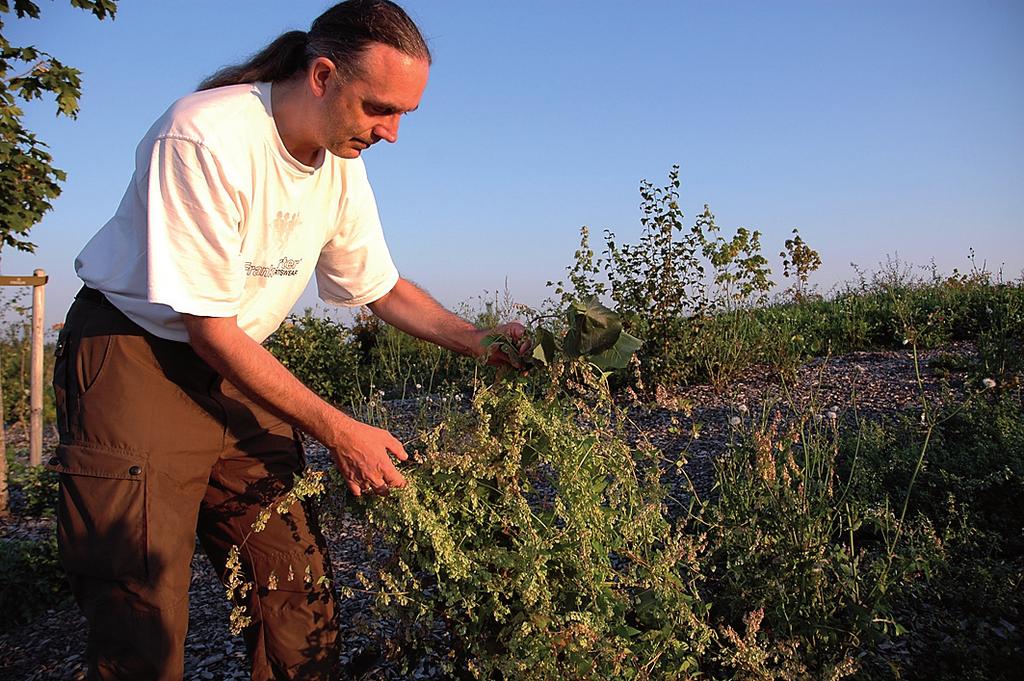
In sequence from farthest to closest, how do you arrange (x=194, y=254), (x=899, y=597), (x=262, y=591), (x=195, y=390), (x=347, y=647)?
(x=347, y=647) < (x=899, y=597) < (x=262, y=591) < (x=195, y=390) < (x=194, y=254)

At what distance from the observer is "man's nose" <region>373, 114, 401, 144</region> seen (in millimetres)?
2018

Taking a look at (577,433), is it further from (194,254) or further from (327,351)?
(327,351)

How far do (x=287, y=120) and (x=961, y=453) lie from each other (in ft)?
10.1

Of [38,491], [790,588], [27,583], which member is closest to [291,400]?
[790,588]

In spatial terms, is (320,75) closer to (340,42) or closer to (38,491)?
(340,42)

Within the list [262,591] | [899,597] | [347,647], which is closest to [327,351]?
[347,647]

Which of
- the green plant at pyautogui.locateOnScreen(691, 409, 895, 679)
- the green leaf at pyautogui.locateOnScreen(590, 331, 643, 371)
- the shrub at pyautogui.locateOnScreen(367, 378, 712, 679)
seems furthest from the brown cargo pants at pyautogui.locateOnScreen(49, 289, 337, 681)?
the green plant at pyautogui.locateOnScreen(691, 409, 895, 679)

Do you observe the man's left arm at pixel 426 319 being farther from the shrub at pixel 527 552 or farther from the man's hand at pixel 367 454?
the man's hand at pixel 367 454

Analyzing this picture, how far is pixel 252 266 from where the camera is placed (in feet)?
6.78

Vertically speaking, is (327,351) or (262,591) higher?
(327,351)

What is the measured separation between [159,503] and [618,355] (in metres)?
1.21

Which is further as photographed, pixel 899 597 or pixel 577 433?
pixel 899 597

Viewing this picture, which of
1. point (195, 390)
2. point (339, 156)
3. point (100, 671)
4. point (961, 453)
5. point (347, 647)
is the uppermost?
point (339, 156)

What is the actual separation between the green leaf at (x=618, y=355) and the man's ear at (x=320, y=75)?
98 centimetres
